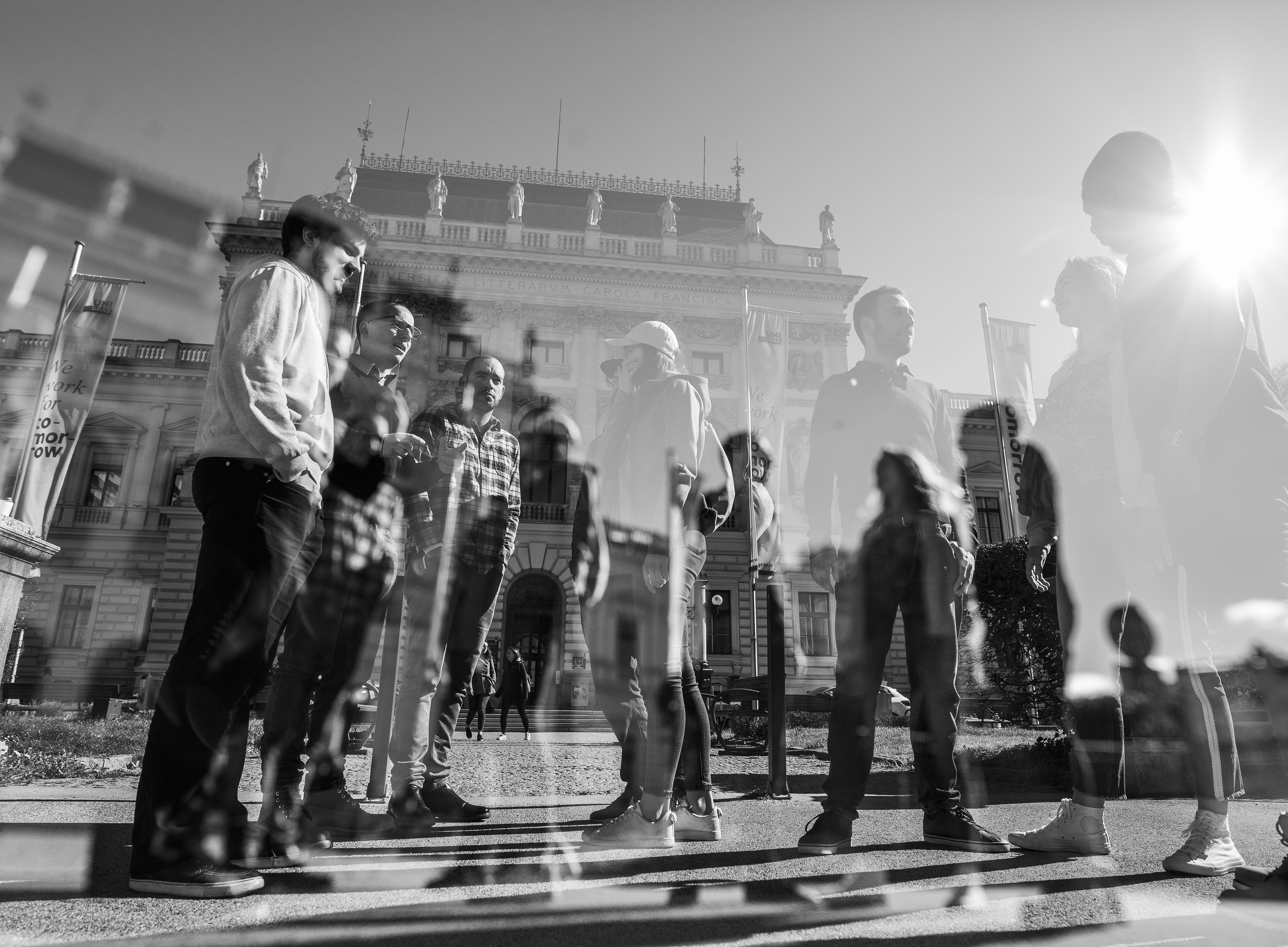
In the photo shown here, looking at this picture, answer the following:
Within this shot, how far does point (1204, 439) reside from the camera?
1.90 m

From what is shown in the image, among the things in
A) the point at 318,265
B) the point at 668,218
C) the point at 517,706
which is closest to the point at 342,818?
A: the point at 318,265

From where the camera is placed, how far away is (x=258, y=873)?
5.77 ft

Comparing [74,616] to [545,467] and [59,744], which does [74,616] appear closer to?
[545,467]

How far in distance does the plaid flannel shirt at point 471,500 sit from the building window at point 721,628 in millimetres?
21157

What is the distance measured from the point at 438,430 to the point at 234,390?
127 centimetres

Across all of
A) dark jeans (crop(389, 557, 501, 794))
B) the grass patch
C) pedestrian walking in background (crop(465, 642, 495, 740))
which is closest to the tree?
dark jeans (crop(389, 557, 501, 794))

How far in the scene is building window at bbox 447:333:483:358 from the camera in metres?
24.1

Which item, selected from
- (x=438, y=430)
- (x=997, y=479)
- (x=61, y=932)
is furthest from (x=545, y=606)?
(x=61, y=932)

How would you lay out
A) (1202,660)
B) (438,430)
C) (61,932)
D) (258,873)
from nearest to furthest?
(61,932)
(258,873)
(1202,660)
(438,430)

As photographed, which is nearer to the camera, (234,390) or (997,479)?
(234,390)

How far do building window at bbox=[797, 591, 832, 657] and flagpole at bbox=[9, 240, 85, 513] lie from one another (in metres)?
21.0

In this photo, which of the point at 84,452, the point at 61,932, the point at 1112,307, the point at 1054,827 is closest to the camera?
the point at 61,932

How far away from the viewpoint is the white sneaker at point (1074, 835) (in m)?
2.29

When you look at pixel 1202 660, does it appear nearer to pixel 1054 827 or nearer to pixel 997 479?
pixel 1054 827
